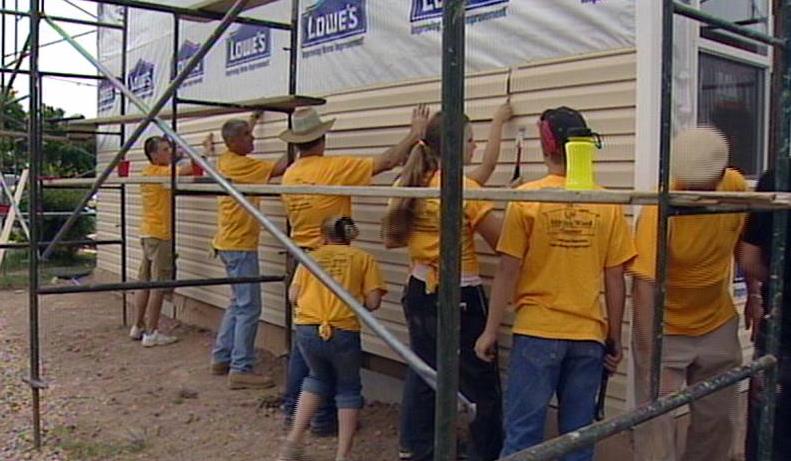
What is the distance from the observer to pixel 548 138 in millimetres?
3441

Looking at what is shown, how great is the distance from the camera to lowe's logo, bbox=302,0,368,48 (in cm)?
566

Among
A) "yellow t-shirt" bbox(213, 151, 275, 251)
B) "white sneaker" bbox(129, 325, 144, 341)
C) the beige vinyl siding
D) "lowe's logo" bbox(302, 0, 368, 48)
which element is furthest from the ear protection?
"white sneaker" bbox(129, 325, 144, 341)

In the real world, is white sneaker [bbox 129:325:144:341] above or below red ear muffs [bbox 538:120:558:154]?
below

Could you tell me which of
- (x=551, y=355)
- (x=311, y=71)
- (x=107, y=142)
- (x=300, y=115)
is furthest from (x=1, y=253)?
(x=551, y=355)

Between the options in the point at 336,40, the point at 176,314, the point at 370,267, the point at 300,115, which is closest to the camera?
the point at 370,267

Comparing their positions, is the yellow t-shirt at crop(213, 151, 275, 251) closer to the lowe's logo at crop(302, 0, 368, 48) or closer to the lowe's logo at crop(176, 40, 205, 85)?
the lowe's logo at crop(302, 0, 368, 48)

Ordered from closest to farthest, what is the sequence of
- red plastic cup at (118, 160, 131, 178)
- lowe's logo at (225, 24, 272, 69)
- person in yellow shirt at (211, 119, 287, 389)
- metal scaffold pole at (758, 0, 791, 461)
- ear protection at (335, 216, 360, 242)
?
metal scaffold pole at (758, 0, 791, 461) < ear protection at (335, 216, 360, 242) < person in yellow shirt at (211, 119, 287, 389) < lowe's logo at (225, 24, 272, 69) < red plastic cup at (118, 160, 131, 178)

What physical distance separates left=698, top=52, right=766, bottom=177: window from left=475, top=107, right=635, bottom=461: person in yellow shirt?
3.20ft

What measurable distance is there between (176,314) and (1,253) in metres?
4.61

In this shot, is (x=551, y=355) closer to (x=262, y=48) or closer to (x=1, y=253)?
(x=262, y=48)

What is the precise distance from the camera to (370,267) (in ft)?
14.7

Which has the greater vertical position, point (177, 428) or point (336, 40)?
point (336, 40)

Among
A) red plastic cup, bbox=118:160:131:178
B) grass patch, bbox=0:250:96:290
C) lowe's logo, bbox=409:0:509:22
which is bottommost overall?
grass patch, bbox=0:250:96:290

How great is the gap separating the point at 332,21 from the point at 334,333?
2.49m
